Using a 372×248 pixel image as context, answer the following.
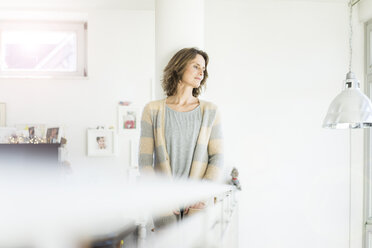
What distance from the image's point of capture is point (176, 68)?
1409 mm

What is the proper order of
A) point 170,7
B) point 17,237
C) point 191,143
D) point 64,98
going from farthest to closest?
point 64,98 < point 170,7 < point 191,143 < point 17,237

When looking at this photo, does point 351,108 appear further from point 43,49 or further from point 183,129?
point 43,49

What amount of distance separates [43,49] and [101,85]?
550mm

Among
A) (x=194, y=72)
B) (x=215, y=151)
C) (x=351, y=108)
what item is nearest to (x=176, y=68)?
(x=194, y=72)

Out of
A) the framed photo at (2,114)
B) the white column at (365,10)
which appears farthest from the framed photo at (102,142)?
the white column at (365,10)

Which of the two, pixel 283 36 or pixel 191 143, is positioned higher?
pixel 283 36

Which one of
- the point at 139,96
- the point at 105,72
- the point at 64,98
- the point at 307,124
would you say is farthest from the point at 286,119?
the point at 64,98

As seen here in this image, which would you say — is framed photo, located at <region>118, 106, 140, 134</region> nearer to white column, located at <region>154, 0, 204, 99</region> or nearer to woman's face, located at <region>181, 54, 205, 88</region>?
white column, located at <region>154, 0, 204, 99</region>

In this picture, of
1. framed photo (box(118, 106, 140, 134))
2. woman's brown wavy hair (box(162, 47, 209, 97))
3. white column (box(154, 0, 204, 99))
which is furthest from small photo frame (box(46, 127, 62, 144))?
woman's brown wavy hair (box(162, 47, 209, 97))

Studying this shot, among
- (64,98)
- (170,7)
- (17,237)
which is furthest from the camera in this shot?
(64,98)

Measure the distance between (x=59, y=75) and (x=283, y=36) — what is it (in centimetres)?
167

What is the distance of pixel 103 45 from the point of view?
2.86 m

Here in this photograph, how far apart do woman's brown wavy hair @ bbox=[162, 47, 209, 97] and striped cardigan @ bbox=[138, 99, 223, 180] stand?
64 millimetres

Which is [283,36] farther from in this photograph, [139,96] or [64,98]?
[64,98]
